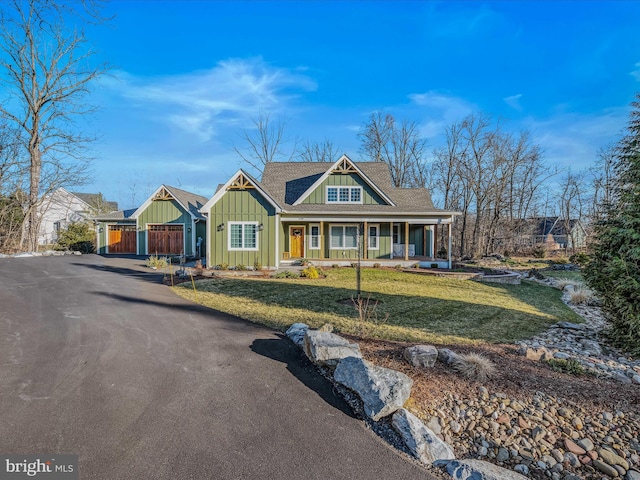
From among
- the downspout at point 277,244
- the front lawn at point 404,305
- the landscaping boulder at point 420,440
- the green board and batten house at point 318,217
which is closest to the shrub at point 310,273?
the front lawn at point 404,305

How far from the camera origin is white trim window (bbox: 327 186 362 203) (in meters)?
18.5

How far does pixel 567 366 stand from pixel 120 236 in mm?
25597

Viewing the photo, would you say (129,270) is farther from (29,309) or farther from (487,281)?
(487,281)

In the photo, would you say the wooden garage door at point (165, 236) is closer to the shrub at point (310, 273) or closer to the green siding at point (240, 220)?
the green siding at point (240, 220)

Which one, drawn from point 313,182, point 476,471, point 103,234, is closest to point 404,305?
point 476,471

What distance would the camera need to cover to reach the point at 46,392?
12.2 feet

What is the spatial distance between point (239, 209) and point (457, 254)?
2183 centimetres

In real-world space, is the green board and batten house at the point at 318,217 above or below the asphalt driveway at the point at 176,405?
above

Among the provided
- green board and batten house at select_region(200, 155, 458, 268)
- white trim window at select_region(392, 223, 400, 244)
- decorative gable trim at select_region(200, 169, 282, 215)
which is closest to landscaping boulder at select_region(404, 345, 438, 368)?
green board and batten house at select_region(200, 155, 458, 268)

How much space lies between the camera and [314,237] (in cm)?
1870

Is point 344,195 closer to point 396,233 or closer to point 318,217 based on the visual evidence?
point 318,217

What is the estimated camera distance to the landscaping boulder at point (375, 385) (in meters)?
3.35

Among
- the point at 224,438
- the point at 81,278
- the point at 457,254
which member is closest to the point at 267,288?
the point at 81,278

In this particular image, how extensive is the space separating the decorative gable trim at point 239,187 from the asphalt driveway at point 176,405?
31.8 feet
